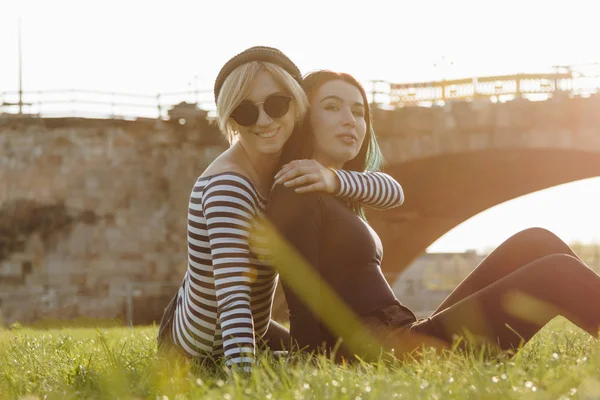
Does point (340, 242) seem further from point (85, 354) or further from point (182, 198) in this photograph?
point (182, 198)

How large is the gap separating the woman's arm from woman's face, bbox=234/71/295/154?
0.19 metres

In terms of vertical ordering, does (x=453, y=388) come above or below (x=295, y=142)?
below

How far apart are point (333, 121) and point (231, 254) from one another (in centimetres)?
90

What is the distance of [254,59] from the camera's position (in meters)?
4.18

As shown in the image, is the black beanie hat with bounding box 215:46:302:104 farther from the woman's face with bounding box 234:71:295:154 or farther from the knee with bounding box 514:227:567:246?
the knee with bounding box 514:227:567:246

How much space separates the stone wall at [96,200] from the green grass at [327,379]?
53.3 ft

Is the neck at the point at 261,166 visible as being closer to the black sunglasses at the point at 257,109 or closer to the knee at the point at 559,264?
the black sunglasses at the point at 257,109

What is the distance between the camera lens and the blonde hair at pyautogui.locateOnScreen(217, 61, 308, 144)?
4.13 m

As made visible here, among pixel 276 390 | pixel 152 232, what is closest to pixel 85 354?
pixel 276 390

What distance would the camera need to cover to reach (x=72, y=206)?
68.3 feet

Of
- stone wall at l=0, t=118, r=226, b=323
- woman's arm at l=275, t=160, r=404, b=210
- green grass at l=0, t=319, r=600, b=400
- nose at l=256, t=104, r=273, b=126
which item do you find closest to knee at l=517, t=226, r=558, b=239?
green grass at l=0, t=319, r=600, b=400

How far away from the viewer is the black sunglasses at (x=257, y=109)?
4117 millimetres

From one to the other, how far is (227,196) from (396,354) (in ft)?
3.11

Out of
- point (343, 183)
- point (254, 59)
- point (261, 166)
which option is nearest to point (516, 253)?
point (343, 183)
